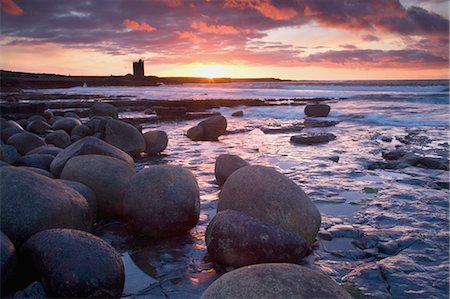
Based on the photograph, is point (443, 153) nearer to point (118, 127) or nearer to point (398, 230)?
point (398, 230)

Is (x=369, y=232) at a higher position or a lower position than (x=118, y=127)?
lower

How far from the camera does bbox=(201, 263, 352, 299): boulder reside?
1964mm

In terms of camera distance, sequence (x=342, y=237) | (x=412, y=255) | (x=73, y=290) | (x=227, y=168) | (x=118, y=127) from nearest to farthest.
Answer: (x=73, y=290)
(x=412, y=255)
(x=342, y=237)
(x=227, y=168)
(x=118, y=127)

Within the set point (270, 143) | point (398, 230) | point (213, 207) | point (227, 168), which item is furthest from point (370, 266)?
point (270, 143)

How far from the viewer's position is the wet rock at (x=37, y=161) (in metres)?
6.24

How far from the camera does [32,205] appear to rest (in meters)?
3.65

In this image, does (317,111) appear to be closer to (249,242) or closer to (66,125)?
(66,125)

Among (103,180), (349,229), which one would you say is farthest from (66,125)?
(349,229)

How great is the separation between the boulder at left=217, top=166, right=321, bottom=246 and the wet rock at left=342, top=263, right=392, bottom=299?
619 mm

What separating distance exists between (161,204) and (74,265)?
1422mm

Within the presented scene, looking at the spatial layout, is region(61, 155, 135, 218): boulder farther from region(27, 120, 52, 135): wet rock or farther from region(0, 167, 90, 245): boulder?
region(27, 120, 52, 135): wet rock

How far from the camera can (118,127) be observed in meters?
8.75

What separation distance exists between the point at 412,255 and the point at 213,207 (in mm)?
2463

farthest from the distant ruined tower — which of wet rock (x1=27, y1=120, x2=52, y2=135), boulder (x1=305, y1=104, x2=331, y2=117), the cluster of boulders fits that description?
the cluster of boulders
